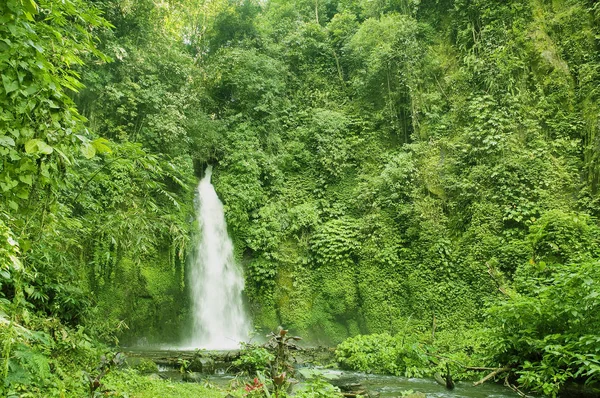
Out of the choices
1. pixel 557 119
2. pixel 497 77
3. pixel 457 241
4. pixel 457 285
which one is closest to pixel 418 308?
pixel 457 285

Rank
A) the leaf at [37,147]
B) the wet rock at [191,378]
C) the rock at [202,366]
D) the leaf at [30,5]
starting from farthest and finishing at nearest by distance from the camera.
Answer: the rock at [202,366], the wet rock at [191,378], the leaf at [37,147], the leaf at [30,5]

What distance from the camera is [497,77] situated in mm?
11570

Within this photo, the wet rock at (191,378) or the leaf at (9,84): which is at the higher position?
the leaf at (9,84)

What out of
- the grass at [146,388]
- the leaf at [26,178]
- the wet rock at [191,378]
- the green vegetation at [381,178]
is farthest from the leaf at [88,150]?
the wet rock at [191,378]

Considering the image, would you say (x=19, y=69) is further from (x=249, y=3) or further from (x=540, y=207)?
(x=249, y=3)

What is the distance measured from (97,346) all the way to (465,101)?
1139cm

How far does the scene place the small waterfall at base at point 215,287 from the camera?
1150cm

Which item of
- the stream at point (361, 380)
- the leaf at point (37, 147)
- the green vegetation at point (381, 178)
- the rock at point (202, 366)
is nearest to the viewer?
the leaf at point (37, 147)

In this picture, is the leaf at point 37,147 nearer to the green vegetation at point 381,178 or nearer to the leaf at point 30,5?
the leaf at point 30,5

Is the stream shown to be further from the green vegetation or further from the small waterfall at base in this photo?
the small waterfall at base

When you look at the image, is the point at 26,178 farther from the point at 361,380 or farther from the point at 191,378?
the point at 361,380

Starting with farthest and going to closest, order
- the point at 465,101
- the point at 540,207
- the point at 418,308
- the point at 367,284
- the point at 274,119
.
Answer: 1. the point at 274,119
2. the point at 465,101
3. the point at 367,284
4. the point at 418,308
5. the point at 540,207

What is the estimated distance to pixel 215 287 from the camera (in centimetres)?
1212

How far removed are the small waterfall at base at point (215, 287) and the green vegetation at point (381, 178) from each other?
0.38 metres
